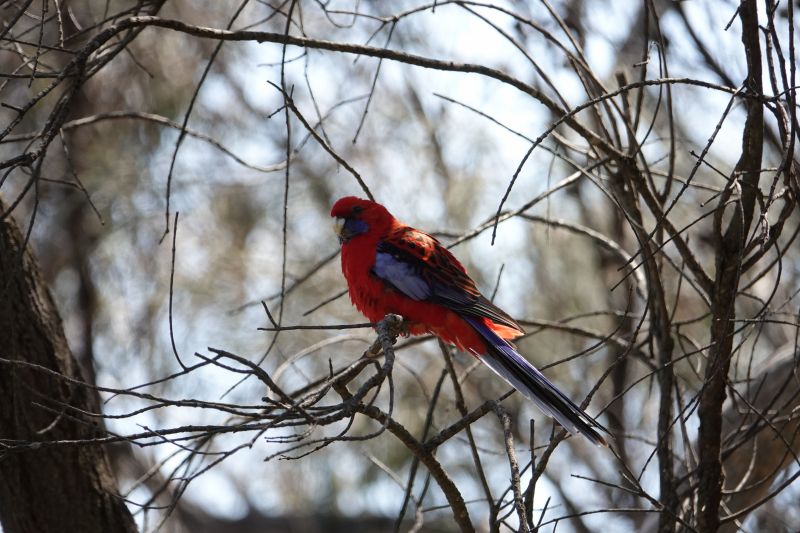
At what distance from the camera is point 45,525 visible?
2.91 meters

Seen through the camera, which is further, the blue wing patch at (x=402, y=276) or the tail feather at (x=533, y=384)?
the blue wing patch at (x=402, y=276)

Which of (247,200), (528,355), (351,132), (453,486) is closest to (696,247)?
(528,355)

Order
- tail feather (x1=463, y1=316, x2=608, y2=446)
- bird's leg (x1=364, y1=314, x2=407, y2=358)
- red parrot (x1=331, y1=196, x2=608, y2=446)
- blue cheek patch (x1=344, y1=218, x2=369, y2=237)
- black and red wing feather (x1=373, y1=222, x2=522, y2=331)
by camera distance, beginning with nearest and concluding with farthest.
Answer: bird's leg (x1=364, y1=314, x2=407, y2=358) < tail feather (x1=463, y1=316, x2=608, y2=446) < red parrot (x1=331, y1=196, x2=608, y2=446) < black and red wing feather (x1=373, y1=222, x2=522, y2=331) < blue cheek patch (x1=344, y1=218, x2=369, y2=237)

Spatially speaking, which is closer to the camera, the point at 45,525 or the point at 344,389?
the point at 344,389

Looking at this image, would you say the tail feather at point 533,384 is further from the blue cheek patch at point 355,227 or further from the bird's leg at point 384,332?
the blue cheek patch at point 355,227

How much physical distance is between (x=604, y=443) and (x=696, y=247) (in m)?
3.79

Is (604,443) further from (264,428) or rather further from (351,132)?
(351,132)

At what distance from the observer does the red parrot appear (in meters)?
3.46

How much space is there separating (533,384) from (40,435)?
165cm

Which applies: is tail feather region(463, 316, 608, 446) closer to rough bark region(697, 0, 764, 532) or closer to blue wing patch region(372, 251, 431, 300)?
blue wing patch region(372, 251, 431, 300)

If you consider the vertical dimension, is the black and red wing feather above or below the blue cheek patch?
below

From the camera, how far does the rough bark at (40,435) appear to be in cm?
286

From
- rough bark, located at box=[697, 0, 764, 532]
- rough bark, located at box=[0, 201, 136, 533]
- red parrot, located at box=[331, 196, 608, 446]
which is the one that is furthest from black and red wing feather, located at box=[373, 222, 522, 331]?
rough bark, located at box=[0, 201, 136, 533]

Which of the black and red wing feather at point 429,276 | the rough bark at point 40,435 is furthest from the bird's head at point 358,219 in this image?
the rough bark at point 40,435
